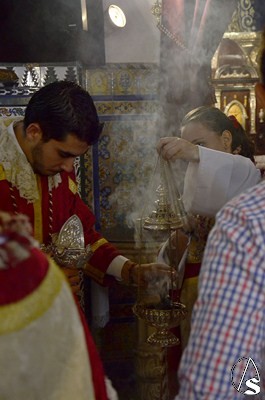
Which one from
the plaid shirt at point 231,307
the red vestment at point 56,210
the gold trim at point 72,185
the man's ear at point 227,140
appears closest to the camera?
the plaid shirt at point 231,307

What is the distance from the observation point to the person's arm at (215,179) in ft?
8.72

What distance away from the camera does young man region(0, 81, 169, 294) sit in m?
2.99

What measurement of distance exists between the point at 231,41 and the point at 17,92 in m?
3.38

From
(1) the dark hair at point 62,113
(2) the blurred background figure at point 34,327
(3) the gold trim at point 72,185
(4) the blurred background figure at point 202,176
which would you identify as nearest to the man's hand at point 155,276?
(4) the blurred background figure at point 202,176

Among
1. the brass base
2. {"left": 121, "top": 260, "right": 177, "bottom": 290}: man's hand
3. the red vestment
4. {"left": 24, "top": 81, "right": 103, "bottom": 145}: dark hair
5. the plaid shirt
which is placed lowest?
the brass base

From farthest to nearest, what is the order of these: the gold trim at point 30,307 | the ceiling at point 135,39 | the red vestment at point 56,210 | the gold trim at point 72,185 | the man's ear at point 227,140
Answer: the ceiling at point 135,39 < the gold trim at point 72,185 < the man's ear at point 227,140 < the red vestment at point 56,210 < the gold trim at point 30,307

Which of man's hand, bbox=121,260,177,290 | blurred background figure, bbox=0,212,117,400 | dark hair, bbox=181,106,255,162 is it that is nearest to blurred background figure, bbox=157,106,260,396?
dark hair, bbox=181,106,255,162

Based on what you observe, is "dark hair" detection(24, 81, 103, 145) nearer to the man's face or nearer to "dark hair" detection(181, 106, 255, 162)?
the man's face

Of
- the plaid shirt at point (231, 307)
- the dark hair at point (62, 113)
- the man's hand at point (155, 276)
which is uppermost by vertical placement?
the dark hair at point (62, 113)

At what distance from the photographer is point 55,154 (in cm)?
304

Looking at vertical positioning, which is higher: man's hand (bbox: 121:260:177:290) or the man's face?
the man's face

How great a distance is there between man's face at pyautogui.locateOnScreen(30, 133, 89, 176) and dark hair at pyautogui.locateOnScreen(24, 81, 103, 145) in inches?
1.0

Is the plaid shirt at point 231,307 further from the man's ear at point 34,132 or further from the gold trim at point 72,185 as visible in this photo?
the gold trim at point 72,185

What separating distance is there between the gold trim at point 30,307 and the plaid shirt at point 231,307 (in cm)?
41
